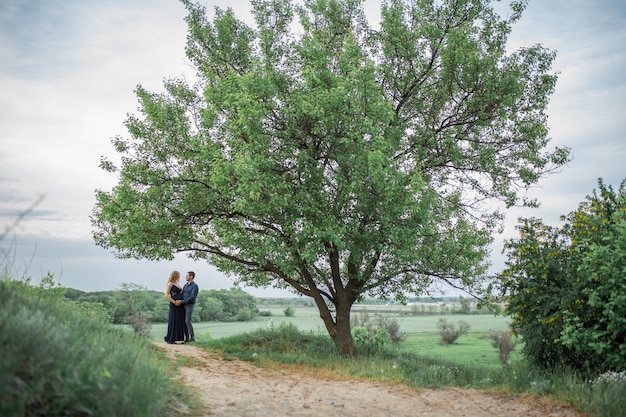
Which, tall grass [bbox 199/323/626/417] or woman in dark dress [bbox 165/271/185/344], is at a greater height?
woman in dark dress [bbox 165/271/185/344]

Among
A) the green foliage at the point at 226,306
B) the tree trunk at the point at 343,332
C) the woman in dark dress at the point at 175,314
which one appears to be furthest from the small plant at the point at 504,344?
the woman in dark dress at the point at 175,314

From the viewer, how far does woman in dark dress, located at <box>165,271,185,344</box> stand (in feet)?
53.0

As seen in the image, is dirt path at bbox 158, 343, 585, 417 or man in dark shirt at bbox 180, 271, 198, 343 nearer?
dirt path at bbox 158, 343, 585, 417

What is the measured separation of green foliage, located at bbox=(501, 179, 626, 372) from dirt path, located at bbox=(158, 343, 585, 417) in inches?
72.3

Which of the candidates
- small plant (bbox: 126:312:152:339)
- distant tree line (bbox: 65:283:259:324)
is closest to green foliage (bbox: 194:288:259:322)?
distant tree line (bbox: 65:283:259:324)

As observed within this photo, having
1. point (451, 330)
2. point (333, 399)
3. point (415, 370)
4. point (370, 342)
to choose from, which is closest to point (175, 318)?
point (370, 342)

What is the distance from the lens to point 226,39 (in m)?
15.7

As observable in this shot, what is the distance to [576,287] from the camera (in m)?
Answer: 10.5

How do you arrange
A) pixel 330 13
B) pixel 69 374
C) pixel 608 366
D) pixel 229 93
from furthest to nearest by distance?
pixel 330 13 < pixel 229 93 < pixel 608 366 < pixel 69 374

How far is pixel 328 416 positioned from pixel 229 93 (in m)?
9.10

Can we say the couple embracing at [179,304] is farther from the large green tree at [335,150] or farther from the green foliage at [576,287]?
the green foliage at [576,287]

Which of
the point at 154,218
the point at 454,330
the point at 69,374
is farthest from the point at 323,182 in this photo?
the point at 454,330

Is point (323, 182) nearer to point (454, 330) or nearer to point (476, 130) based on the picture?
point (476, 130)

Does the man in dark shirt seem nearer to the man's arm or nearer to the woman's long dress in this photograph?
the man's arm
